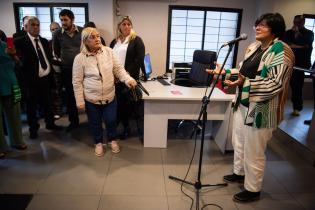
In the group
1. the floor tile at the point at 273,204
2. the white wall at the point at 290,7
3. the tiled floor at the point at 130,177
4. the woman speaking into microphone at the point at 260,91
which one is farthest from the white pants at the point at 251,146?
the white wall at the point at 290,7

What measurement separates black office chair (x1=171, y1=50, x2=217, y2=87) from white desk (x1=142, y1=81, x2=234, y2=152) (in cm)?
47

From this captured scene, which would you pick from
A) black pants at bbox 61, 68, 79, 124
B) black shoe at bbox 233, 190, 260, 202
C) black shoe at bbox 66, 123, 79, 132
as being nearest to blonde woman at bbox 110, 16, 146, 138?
black pants at bbox 61, 68, 79, 124

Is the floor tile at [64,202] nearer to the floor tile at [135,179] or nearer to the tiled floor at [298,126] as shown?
the floor tile at [135,179]

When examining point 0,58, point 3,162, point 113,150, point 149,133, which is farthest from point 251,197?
point 0,58

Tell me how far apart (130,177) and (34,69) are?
1.76 metres

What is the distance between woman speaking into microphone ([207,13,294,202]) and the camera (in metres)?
1.62

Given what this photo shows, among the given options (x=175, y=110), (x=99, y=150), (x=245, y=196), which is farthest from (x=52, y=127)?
(x=245, y=196)

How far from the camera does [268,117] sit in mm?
1728

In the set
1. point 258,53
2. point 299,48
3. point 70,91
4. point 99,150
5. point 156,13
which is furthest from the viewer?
point 156,13

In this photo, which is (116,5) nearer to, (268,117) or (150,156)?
(150,156)

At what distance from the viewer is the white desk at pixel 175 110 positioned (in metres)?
2.73

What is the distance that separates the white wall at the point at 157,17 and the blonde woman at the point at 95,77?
2837 millimetres

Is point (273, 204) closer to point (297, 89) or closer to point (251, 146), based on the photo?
point (251, 146)

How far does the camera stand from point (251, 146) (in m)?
1.85
